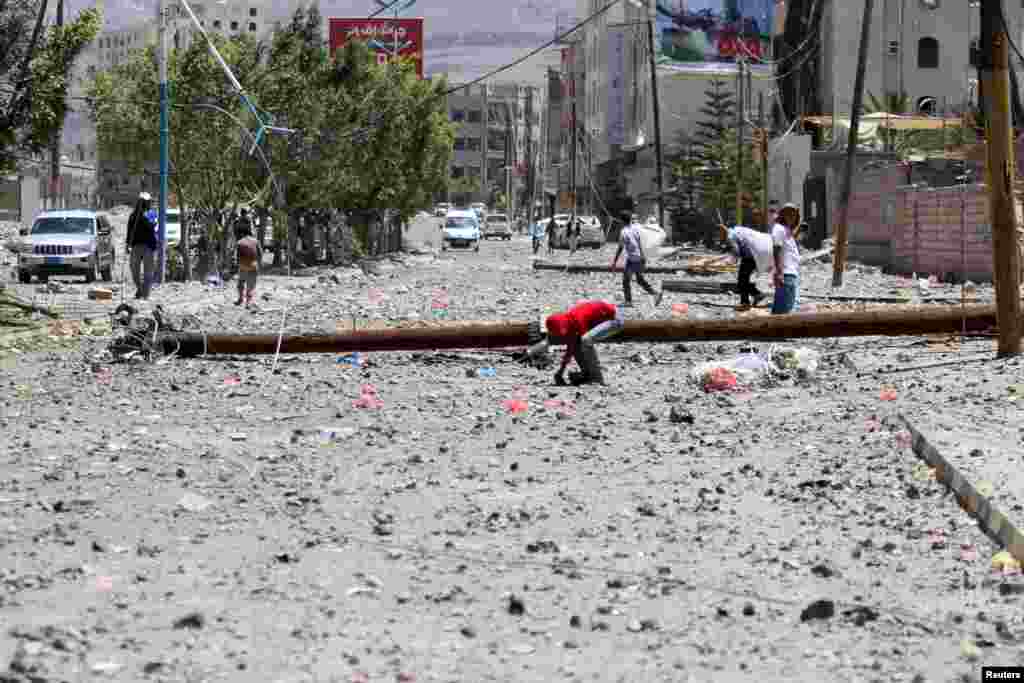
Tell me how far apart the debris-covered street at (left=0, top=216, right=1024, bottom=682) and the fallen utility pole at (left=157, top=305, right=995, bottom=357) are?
1.13 ft

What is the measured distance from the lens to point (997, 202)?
16672 millimetres

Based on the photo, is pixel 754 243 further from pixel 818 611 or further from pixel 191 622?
pixel 191 622

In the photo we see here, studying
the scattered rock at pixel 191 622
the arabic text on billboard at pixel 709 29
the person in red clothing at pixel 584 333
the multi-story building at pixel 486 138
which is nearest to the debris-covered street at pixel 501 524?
the scattered rock at pixel 191 622

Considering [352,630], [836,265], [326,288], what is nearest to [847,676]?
[352,630]

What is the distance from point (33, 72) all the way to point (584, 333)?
11800 millimetres

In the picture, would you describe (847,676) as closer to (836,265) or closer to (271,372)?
(271,372)

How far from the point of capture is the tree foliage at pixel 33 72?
24297 millimetres

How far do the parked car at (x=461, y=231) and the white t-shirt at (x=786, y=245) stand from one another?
5750 cm

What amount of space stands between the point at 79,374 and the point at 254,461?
20.7 ft

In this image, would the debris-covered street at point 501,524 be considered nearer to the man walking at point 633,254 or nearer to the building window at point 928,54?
the man walking at point 633,254

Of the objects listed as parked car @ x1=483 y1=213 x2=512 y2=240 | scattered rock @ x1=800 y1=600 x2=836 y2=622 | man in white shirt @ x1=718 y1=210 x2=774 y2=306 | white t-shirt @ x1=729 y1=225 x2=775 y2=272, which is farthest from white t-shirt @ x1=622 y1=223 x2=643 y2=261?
parked car @ x1=483 y1=213 x2=512 y2=240

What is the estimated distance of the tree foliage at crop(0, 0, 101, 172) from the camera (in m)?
24.3

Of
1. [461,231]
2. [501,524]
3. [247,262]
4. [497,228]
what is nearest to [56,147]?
[247,262]

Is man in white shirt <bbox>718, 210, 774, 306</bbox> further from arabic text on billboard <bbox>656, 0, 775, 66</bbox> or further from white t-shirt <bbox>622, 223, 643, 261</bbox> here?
arabic text on billboard <bbox>656, 0, 775, 66</bbox>
